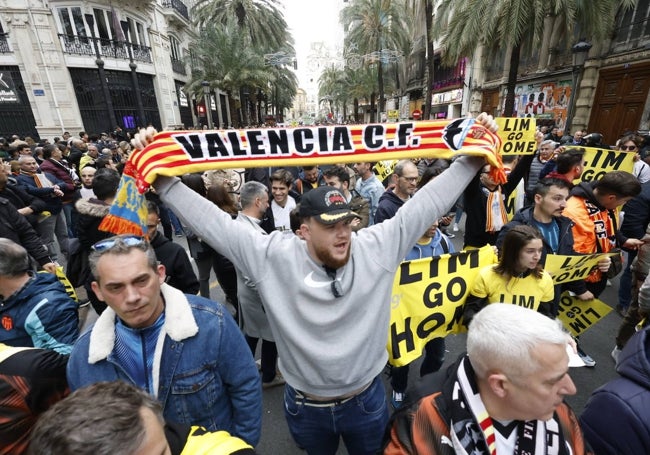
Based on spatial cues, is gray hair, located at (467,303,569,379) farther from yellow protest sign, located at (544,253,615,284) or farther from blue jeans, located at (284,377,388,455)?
yellow protest sign, located at (544,253,615,284)

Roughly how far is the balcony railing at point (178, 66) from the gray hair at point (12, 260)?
103 ft

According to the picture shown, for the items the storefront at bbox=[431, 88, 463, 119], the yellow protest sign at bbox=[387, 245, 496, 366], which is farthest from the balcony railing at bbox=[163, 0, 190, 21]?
the yellow protest sign at bbox=[387, 245, 496, 366]

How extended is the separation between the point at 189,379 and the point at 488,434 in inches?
51.8

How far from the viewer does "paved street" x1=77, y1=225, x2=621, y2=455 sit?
276 centimetres

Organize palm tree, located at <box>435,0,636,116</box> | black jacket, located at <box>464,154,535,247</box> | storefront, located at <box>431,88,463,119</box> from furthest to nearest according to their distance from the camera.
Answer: storefront, located at <box>431,88,463,119</box> → palm tree, located at <box>435,0,636,116</box> → black jacket, located at <box>464,154,535,247</box>

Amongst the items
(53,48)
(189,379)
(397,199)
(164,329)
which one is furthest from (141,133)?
(53,48)

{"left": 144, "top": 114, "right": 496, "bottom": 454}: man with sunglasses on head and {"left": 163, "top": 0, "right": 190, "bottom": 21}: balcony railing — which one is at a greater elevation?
{"left": 163, "top": 0, "right": 190, "bottom": 21}: balcony railing

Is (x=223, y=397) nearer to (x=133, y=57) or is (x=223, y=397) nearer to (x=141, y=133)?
(x=141, y=133)

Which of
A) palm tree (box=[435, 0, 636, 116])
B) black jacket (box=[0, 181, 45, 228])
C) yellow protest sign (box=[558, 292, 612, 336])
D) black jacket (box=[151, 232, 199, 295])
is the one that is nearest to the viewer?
black jacket (box=[151, 232, 199, 295])

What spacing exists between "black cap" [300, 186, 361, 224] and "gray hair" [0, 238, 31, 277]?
1.89 m

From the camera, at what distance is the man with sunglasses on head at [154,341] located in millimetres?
1473

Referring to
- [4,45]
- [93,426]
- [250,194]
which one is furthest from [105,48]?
[93,426]

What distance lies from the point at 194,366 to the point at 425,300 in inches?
77.7

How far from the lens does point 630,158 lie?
507 cm
